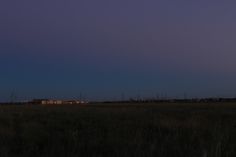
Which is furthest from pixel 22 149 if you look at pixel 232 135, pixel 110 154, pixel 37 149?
pixel 232 135

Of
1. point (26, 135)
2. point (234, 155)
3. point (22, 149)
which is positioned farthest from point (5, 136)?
point (234, 155)

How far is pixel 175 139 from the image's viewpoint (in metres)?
12.7

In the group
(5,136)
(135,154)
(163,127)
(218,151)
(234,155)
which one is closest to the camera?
(218,151)

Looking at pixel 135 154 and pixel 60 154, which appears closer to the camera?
pixel 135 154

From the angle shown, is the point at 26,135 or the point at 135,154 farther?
the point at 26,135

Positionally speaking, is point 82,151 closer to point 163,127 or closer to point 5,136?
point 5,136

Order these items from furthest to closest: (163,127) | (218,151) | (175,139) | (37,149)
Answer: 1. (163,127)
2. (175,139)
3. (37,149)
4. (218,151)

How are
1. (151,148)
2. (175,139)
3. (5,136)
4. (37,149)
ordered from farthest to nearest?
(5,136), (175,139), (37,149), (151,148)

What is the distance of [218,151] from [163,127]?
10.7m

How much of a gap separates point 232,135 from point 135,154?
3109 mm

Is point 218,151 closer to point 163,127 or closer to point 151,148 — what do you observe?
point 151,148

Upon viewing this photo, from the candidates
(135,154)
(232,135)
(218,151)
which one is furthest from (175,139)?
(218,151)

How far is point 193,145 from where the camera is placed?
11047 mm

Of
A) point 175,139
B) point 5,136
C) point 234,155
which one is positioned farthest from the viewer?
point 5,136
